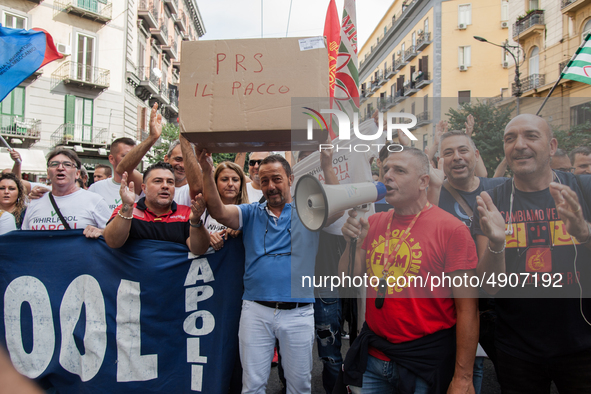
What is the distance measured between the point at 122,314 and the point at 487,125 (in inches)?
104

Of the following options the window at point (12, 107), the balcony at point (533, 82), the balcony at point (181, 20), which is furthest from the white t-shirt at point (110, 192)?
the balcony at point (181, 20)

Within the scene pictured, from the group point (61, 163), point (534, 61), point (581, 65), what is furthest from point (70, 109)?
point (534, 61)

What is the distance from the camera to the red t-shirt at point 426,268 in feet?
6.00

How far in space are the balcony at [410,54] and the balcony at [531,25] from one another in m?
10.2

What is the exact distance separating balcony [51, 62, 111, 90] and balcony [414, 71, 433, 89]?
19233 mm

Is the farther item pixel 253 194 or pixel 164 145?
pixel 164 145

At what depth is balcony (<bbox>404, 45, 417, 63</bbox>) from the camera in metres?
28.8

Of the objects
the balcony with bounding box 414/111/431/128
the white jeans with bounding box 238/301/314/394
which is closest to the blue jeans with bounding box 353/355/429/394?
the white jeans with bounding box 238/301/314/394

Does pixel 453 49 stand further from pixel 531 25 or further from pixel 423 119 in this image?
pixel 423 119

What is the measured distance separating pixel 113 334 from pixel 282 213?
1506 mm

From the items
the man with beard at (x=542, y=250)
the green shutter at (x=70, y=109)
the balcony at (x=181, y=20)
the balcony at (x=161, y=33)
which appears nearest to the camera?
the man with beard at (x=542, y=250)

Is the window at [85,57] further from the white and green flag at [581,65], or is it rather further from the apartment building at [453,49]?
the white and green flag at [581,65]

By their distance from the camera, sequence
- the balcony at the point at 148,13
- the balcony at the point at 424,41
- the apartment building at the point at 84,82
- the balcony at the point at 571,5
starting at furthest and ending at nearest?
1. the balcony at the point at 424,41
2. the balcony at the point at 148,13
3. the apartment building at the point at 84,82
4. the balcony at the point at 571,5

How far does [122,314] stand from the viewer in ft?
9.29
